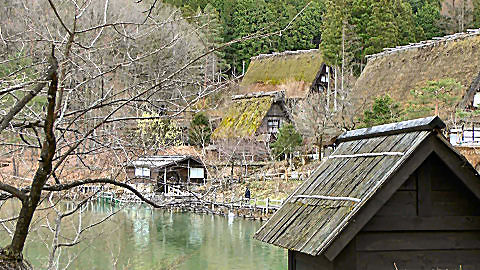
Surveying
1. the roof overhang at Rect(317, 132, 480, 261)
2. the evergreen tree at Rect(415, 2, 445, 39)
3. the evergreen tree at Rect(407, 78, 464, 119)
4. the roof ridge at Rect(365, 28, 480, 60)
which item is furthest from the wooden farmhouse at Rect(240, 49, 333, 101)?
the roof overhang at Rect(317, 132, 480, 261)

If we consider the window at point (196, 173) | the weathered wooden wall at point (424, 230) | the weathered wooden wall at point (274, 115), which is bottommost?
the weathered wooden wall at point (424, 230)

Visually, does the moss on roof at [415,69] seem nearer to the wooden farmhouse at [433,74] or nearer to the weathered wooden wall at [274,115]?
the wooden farmhouse at [433,74]

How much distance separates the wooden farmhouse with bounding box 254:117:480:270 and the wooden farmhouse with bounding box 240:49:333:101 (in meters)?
28.2

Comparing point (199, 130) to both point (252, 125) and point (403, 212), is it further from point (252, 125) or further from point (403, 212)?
point (403, 212)

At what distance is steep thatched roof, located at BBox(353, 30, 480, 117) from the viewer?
24773mm

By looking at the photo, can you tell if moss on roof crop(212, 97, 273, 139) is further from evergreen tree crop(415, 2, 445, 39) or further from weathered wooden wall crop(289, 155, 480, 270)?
weathered wooden wall crop(289, 155, 480, 270)

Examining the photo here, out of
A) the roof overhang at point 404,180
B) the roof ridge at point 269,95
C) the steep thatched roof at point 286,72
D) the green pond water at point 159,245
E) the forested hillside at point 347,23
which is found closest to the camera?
the roof overhang at point 404,180

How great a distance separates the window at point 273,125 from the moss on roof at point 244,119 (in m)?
0.75

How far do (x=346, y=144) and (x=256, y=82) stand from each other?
31.8m

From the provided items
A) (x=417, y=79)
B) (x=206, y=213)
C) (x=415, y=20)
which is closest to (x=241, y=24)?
(x=415, y=20)

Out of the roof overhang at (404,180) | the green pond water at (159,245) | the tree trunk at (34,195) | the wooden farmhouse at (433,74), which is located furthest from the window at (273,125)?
the tree trunk at (34,195)

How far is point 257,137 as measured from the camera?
27.9 metres

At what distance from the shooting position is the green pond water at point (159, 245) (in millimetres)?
11836

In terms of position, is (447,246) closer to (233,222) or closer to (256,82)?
(233,222)
